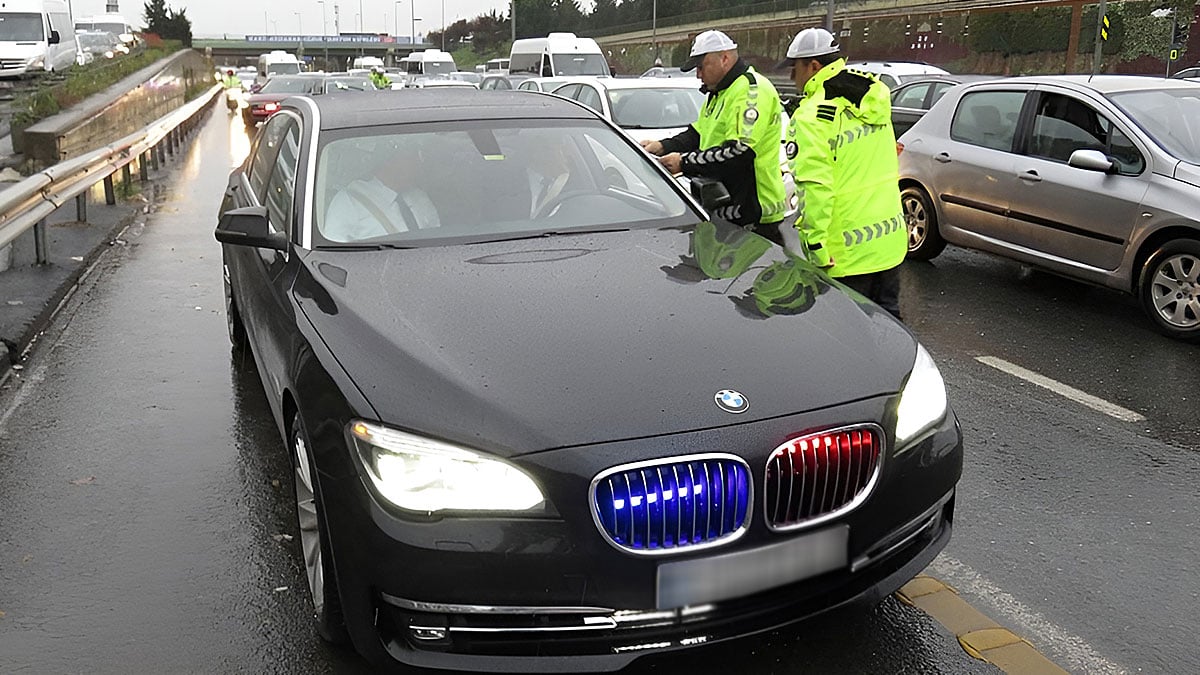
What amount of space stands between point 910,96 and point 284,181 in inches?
467

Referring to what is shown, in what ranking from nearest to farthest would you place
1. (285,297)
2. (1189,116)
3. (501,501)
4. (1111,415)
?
(501,501) < (285,297) < (1111,415) < (1189,116)

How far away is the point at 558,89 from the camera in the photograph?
14.2 m

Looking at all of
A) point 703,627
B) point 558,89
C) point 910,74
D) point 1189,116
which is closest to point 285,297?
point 703,627

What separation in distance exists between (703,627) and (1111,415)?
3.51m

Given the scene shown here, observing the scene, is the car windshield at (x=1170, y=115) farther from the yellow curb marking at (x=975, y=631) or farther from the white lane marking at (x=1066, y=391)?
the yellow curb marking at (x=975, y=631)

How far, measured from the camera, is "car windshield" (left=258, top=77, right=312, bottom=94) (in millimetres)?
25828

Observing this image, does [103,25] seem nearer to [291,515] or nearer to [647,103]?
[647,103]

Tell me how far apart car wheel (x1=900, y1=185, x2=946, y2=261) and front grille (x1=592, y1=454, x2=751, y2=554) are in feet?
21.9

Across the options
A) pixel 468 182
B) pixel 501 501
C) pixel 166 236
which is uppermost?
pixel 468 182

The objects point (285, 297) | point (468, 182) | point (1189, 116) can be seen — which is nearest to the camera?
point (285, 297)

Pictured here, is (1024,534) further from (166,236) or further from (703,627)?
(166,236)

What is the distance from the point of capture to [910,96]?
587 inches

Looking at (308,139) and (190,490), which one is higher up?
(308,139)

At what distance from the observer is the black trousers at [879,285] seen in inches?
203
